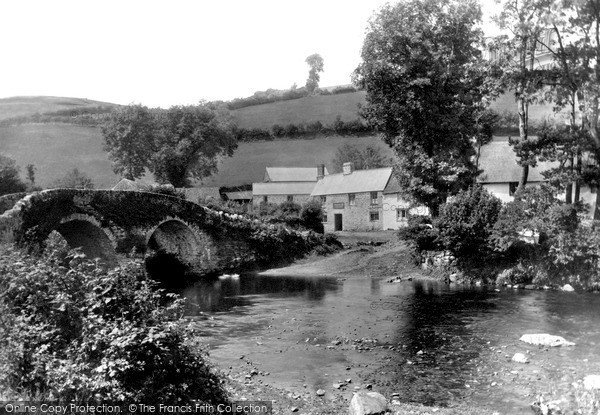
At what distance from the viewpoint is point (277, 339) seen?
19.6 m

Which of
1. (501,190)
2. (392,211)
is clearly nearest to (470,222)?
(501,190)

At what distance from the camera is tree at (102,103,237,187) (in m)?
70.4

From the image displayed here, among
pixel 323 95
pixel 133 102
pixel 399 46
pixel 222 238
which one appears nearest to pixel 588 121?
pixel 399 46

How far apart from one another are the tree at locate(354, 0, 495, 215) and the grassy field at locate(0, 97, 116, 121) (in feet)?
218

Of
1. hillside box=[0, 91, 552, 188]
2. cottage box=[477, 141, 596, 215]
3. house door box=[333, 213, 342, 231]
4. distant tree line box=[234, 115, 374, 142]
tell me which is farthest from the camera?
distant tree line box=[234, 115, 374, 142]

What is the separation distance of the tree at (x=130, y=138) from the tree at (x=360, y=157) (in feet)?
95.0

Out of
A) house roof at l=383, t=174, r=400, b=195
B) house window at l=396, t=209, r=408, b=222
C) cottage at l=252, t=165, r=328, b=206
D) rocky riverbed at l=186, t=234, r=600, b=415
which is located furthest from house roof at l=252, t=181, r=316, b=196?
rocky riverbed at l=186, t=234, r=600, b=415

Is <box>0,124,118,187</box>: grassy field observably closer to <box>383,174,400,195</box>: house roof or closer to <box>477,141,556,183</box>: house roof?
<box>383,174,400,195</box>: house roof

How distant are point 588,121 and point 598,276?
29.5ft

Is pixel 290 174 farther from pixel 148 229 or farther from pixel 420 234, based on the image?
pixel 420 234

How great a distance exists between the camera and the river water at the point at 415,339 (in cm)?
1385

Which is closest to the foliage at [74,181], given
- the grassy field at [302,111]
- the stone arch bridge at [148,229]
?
the stone arch bridge at [148,229]

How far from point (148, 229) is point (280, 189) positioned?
4506 centimetres

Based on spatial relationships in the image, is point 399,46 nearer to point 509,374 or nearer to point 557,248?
point 557,248
